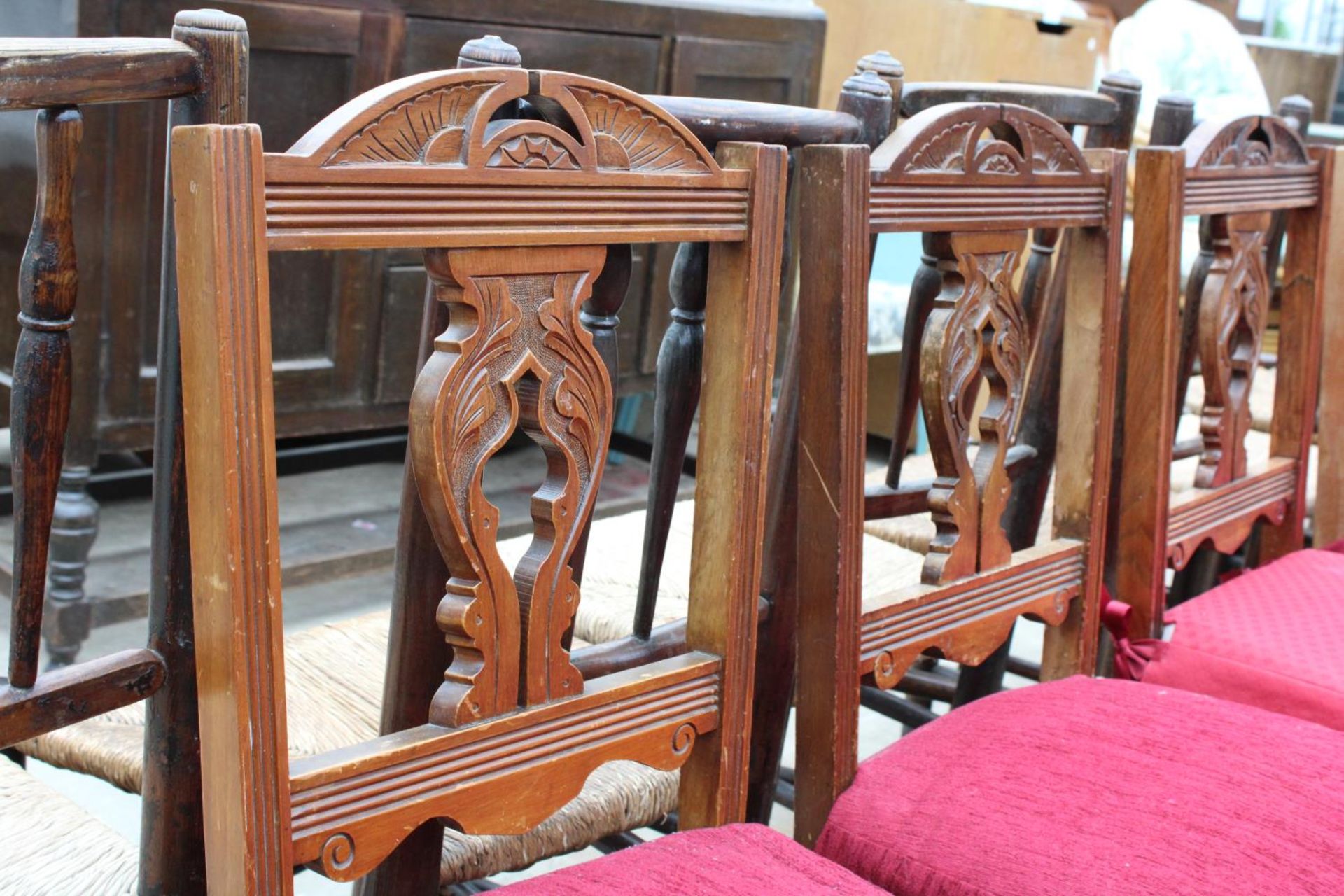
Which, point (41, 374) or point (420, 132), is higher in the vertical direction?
point (420, 132)

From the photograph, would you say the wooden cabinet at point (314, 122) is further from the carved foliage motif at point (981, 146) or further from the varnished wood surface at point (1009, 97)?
the carved foliage motif at point (981, 146)

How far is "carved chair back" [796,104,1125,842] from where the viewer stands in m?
0.92

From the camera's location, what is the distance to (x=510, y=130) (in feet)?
2.24

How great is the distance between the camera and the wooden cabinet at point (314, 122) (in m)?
1.90

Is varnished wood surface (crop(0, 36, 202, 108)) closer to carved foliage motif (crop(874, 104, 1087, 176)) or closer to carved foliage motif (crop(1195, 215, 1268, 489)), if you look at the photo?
carved foliage motif (crop(874, 104, 1087, 176))

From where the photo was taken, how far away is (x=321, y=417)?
90.4 inches

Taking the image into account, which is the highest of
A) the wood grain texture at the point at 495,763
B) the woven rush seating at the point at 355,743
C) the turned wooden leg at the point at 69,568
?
the wood grain texture at the point at 495,763

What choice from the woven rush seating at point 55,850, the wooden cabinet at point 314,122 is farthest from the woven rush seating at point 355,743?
the wooden cabinet at point 314,122

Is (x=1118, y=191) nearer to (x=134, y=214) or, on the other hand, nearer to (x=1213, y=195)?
(x=1213, y=195)

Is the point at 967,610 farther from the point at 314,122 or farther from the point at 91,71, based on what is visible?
the point at 314,122

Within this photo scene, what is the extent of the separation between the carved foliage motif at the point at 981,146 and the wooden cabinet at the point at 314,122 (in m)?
1.24

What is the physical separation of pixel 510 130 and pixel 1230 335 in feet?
3.14

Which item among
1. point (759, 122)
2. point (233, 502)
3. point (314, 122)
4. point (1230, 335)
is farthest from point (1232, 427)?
point (314, 122)

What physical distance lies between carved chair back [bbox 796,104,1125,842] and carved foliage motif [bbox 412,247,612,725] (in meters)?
0.20
